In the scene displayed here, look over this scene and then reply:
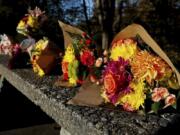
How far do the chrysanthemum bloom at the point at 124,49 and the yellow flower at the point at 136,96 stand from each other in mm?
194

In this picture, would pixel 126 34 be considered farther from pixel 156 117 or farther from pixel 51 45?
pixel 51 45

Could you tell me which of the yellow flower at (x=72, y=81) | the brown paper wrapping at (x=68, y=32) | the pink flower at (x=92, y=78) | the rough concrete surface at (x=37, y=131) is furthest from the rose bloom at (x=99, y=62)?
the rough concrete surface at (x=37, y=131)

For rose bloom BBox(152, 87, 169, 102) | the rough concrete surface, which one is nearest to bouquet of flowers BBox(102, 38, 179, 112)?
rose bloom BBox(152, 87, 169, 102)

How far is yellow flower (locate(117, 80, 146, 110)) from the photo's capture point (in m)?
2.09

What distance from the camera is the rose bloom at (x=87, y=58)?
2.66m

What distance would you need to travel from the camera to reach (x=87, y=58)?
2678mm

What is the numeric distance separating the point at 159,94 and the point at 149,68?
5.3 inches

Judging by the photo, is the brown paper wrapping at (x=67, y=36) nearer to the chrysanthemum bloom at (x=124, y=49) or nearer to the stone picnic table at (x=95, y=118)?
the stone picnic table at (x=95, y=118)

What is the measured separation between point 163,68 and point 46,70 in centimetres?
138

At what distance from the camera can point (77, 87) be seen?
9.19 feet

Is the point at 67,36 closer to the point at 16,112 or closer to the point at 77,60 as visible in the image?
the point at 77,60

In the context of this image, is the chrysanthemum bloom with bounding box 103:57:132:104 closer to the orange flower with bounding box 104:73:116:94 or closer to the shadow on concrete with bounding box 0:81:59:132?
the orange flower with bounding box 104:73:116:94

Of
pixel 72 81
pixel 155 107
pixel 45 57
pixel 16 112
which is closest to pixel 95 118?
pixel 155 107

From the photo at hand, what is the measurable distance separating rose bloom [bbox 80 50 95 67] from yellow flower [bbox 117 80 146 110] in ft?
1.73
